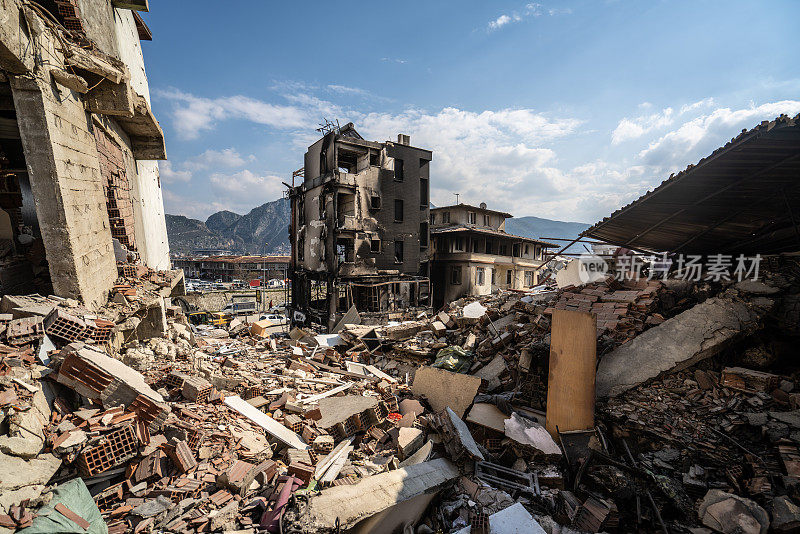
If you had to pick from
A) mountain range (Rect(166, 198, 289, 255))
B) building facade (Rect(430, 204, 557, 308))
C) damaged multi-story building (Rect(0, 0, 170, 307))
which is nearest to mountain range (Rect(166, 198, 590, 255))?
mountain range (Rect(166, 198, 289, 255))

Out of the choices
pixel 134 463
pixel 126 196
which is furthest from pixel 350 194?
pixel 134 463

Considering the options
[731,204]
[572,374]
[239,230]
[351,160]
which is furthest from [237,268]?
[239,230]

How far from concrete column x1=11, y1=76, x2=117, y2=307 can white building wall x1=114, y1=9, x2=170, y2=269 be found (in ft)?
13.0

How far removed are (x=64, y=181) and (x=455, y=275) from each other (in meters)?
24.0

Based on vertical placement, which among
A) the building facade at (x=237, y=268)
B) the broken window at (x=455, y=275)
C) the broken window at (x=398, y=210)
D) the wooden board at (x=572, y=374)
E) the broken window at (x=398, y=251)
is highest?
the broken window at (x=398, y=210)

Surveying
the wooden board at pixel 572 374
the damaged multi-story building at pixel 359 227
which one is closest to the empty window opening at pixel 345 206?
the damaged multi-story building at pixel 359 227

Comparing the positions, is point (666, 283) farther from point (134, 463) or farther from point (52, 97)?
point (52, 97)

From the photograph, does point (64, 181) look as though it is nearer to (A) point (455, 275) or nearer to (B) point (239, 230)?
(A) point (455, 275)

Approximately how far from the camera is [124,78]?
227 inches

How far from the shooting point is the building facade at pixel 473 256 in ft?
85.0

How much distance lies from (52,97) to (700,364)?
12007 mm

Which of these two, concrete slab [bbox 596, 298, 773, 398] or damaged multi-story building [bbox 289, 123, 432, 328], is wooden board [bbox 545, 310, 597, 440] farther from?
A: damaged multi-story building [bbox 289, 123, 432, 328]

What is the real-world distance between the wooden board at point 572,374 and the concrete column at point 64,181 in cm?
834

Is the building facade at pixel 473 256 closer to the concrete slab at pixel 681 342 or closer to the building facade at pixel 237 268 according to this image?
the concrete slab at pixel 681 342
